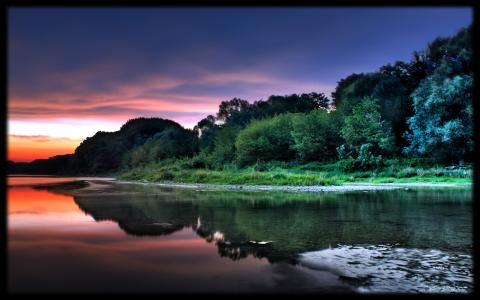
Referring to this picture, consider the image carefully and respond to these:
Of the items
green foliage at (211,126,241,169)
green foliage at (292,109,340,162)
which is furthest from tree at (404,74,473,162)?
green foliage at (211,126,241,169)

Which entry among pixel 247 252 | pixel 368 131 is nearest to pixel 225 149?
pixel 368 131

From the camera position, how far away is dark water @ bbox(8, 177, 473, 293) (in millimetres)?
6789

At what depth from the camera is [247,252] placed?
30.6 ft

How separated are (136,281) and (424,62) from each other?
60310mm

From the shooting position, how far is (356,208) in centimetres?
1825

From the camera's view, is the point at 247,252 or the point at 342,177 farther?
the point at 342,177

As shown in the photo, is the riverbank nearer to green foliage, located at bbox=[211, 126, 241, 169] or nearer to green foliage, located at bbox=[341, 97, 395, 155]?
green foliage, located at bbox=[341, 97, 395, 155]

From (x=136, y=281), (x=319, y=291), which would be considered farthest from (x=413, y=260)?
(x=136, y=281)

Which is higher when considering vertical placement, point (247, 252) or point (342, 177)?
point (342, 177)
